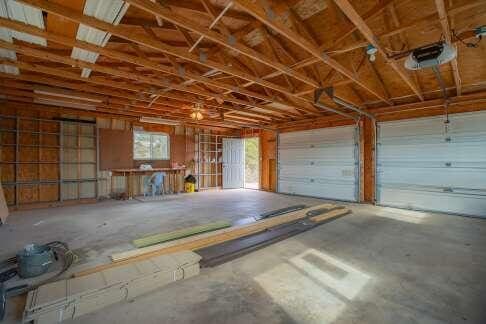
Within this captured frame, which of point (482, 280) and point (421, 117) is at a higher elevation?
point (421, 117)

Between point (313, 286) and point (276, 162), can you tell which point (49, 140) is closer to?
point (276, 162)

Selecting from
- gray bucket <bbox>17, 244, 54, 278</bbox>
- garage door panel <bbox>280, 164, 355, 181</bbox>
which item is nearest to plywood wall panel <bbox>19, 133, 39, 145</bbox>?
gray bucket <bbox>17, 244, 54, 278</bbox>

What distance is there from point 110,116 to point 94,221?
4.74 meters

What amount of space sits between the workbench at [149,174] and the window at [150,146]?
0.65 metres

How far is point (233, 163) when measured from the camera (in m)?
11.9

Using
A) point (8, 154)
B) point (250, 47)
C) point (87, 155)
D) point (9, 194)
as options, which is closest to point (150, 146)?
point (87, 155)

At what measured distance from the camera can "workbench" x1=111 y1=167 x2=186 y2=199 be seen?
8.82 m

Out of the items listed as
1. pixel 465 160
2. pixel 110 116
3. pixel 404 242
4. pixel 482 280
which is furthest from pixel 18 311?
pixel 465 160

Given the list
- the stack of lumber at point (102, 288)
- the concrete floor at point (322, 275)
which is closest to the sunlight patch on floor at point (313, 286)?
→ the concrete floor at point (322, 275)

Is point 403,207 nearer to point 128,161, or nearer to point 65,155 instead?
point 128,161

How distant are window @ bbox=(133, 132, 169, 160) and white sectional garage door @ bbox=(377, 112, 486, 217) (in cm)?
859

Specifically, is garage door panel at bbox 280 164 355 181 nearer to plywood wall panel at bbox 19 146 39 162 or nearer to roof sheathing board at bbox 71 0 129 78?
roof sheathing board at bbox 71 0 129 78

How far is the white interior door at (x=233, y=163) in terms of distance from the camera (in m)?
11.7

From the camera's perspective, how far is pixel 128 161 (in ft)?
29.4
